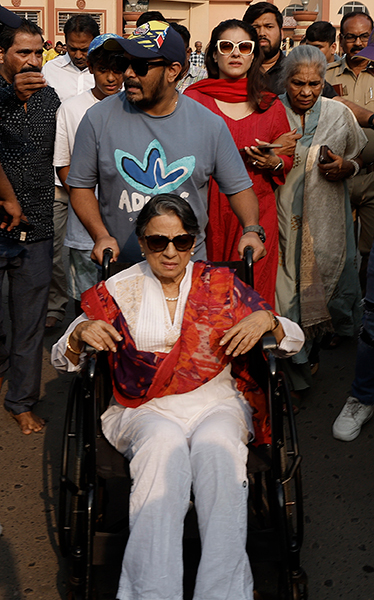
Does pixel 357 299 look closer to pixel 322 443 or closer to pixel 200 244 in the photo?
pixel 322 443

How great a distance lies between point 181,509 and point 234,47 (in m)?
2.69

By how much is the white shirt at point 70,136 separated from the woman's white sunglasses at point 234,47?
907 mm

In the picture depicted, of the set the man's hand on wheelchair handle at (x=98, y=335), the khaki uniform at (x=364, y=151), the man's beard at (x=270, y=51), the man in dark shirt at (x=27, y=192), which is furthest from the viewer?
the khaki uniform at (x=364, y=151)

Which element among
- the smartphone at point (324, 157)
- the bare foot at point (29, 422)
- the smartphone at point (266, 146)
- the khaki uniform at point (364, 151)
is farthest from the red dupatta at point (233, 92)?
the bare foot at point (29, 422)

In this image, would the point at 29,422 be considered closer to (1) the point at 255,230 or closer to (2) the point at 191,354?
(2) the point at 191,354

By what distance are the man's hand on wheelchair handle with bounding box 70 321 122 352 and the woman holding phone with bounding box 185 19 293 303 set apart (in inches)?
65.3

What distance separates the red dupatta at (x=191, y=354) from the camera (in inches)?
114

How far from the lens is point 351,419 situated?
13.6ft

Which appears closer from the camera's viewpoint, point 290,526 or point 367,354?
point 290,526

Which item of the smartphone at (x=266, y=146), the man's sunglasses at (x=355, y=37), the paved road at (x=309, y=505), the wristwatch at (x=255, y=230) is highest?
the man's sunglasses at (x=355, y=37)

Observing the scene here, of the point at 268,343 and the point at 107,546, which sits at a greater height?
the point at 268,343

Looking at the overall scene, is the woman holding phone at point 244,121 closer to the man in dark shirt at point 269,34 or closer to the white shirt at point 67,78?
the man in dark shirt at point 269,34

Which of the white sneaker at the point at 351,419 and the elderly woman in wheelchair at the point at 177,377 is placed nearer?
the elderly woman in wheelchair at the point at 177,377

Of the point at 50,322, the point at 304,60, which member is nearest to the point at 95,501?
the point at 304,60
